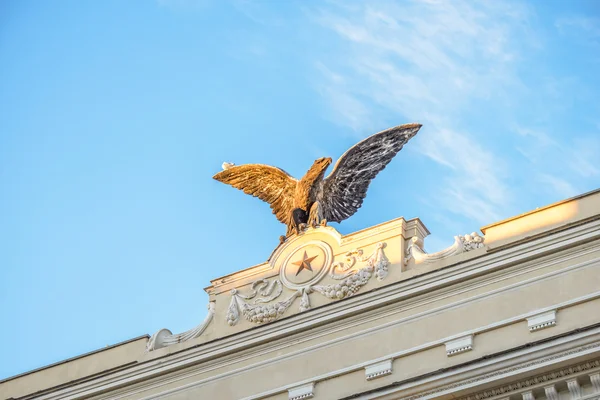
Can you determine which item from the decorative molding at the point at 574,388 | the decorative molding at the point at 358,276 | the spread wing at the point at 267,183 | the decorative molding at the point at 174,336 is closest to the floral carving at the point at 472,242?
the decorative molding at the point at 358,276

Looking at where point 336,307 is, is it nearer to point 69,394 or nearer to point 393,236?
point 393,236

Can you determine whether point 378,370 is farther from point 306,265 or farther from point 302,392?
point 306,265

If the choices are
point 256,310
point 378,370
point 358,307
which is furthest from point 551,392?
point 256,310

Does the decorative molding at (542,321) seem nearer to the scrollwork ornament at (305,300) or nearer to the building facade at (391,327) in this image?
the building facade at (391,327)

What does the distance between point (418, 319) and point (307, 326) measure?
2.11 m

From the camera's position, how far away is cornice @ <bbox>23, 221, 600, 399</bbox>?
998 inches

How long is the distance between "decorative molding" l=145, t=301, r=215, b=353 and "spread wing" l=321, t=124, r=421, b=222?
2876 millimetres

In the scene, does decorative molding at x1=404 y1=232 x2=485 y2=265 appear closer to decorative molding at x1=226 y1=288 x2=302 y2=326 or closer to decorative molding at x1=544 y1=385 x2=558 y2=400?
decorative molding at x1=226 y1=288 x2=302 y2=326

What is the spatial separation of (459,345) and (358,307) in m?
2.29

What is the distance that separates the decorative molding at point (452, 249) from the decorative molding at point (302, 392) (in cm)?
277

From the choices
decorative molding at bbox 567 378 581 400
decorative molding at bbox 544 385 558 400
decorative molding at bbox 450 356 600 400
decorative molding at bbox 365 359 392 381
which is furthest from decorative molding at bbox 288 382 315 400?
decorative molding at bbox 567 378 581 400

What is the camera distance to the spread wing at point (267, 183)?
29.6m

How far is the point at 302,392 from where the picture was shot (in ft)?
85.9

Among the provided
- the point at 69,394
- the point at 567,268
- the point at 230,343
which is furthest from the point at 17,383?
the point at 567,268
